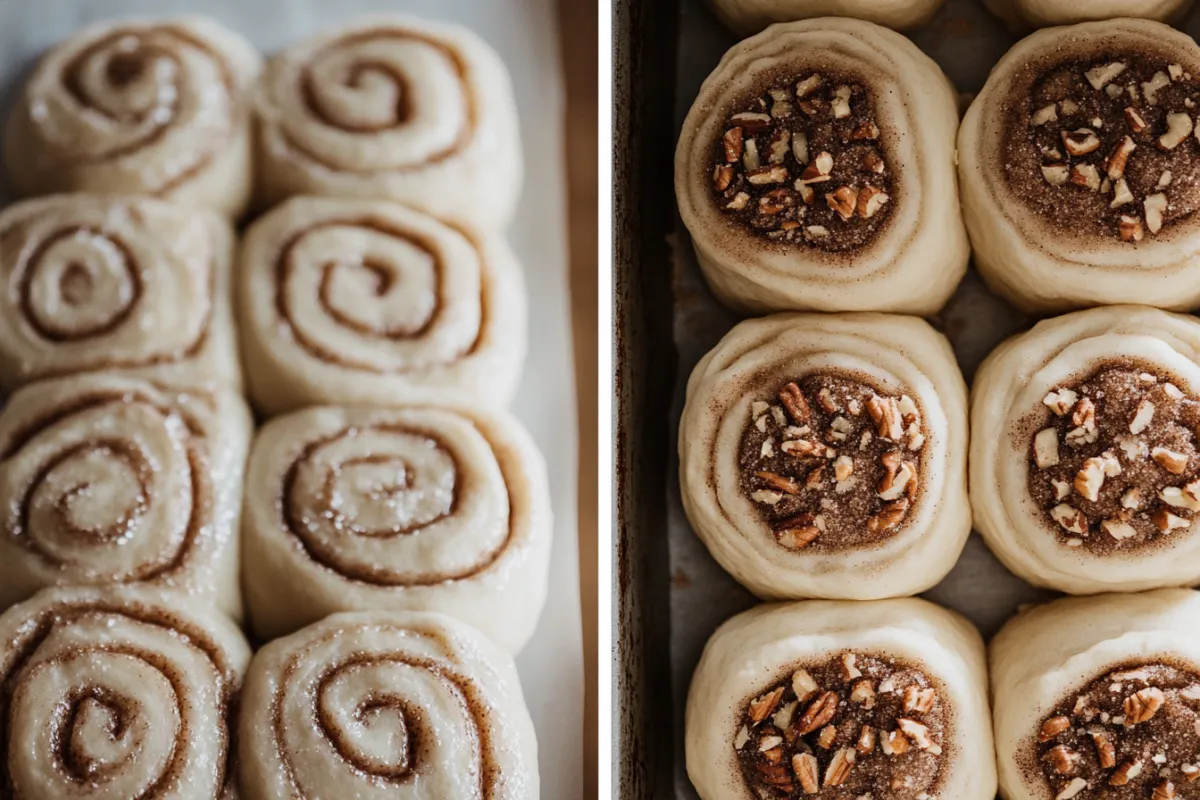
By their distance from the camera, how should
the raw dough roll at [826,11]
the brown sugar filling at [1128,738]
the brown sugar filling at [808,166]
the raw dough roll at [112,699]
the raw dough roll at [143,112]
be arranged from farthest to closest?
1. the raw dough roll at [826,11]
2. the brown sugar filling at [808,166]
3. the brown sugar filling at [1128,738]
4. the raw dough roll at [143,112]
5. the raw dough roll at [112,699]

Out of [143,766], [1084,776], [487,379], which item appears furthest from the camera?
[1084,776]

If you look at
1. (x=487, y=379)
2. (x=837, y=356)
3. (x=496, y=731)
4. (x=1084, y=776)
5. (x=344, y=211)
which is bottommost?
(x=1084, y=776)

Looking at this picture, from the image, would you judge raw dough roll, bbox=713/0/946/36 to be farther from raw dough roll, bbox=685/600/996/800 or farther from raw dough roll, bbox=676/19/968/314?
raw dough roll, bbox=685/600/996/800

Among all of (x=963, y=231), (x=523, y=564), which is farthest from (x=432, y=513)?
(x=963, y=231)

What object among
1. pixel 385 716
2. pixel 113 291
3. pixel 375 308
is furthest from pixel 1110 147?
pixel 113 291

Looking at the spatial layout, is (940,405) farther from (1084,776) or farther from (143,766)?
(143,766)

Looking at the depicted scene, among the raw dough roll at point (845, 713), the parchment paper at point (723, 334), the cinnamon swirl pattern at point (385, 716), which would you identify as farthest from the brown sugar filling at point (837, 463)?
the cinnamon swirl pattern at point (385, 716)

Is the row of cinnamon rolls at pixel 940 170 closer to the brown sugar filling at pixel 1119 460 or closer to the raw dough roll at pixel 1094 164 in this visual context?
the raw dough roll at pixel 1094 164
